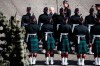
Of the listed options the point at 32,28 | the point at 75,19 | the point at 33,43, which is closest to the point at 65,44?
the point at 33,43

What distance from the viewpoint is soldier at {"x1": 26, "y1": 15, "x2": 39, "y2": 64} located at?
16.2 m

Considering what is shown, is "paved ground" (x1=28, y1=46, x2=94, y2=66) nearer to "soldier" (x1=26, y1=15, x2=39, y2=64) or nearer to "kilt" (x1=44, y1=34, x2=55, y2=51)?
"soldier" (x1=26, y1=15, x2=39, y2=64)

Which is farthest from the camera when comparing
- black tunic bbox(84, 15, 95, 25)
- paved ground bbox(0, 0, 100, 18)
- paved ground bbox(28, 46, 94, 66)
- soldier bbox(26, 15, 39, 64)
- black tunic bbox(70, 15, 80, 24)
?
paved ground bbox(0, 0, 100, 18)

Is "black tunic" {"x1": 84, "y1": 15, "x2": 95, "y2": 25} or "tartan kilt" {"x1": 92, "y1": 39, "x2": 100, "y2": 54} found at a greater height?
"black tunic" {"x1": 84, "y1": 15, "x2": 95, "y2": 25}

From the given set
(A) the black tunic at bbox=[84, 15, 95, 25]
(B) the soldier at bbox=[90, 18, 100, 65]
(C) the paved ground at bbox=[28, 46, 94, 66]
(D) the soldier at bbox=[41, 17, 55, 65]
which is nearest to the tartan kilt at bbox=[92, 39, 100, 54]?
(B) the soldier at bbox=[90, 18, 100, 65]

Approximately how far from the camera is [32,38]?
1627cm

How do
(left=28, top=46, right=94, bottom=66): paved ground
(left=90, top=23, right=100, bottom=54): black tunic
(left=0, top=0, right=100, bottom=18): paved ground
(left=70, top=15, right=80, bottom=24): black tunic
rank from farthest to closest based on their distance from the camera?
(left=0, top=0, right=100, bottom=18): paved ground → (left=70, top=15, right=80, bottom=24): black tunic → (left=28, top=46, right=94, bottom=66): paved ground → (left=90, top=23, right=100, bottom=54): black tunic

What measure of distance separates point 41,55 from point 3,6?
8.96m

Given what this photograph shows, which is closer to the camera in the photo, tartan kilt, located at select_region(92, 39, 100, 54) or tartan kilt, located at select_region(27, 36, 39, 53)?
tartan kilt, located at select_region(92, 39, 100, 54)

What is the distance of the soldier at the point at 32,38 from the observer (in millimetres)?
16188

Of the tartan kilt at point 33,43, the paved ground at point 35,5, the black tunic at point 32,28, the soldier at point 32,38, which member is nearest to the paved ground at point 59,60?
the soldier at point 32,38

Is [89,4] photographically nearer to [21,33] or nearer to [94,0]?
[94,0]

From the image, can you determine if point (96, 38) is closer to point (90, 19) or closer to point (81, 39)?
point (81, 39)

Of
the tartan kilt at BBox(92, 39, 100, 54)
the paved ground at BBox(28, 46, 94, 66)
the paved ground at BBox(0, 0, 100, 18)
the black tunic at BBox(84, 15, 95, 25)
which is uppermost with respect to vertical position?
the paved ground at BBox(0, 0, 100, 18)
